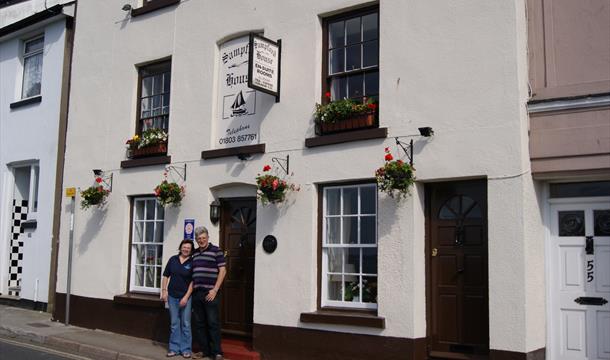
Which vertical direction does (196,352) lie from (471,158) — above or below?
below

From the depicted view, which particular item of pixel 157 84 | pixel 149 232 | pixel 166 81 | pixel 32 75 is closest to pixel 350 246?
pixel 149 232

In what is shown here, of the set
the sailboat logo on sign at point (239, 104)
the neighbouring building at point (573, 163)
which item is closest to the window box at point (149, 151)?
the sailboat logo on sign at point (239, 104)

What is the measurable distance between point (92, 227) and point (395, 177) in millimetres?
7375

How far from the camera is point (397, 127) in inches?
354

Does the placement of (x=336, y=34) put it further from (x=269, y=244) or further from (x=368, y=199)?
(x=269, y=244)

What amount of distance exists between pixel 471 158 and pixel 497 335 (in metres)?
2.21

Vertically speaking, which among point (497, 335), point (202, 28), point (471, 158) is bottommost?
point (497, 335)

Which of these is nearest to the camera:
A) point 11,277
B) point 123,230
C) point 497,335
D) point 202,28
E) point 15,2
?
point 497,335

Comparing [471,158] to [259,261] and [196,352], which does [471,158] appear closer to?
[259,261]

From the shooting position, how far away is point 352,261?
952 cm

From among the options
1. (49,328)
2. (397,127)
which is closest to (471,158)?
(397,127)

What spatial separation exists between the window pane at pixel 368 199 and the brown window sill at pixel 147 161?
418 centimetres

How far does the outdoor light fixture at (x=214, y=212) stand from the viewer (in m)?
11.2

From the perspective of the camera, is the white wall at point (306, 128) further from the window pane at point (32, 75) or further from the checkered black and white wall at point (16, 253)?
the checkered black and white wall at point (16, 253)
